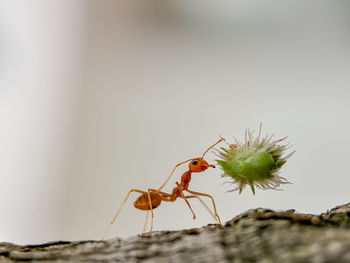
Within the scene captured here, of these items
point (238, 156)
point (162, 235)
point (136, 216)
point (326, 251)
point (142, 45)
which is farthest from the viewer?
point (142, 45)

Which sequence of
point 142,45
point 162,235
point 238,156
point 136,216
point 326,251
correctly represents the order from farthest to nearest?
1. point 142,45
2. point 136,216
3. point 238,156
4. point 162,235
5. point 326,251

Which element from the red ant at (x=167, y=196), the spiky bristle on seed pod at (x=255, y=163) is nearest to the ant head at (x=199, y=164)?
the red ant at (x=167, y=196)

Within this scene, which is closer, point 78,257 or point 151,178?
point 78,257

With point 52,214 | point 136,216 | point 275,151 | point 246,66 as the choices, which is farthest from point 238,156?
point 246,66

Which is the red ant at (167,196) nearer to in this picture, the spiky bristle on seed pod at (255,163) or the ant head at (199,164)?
the ant head at (199,164)

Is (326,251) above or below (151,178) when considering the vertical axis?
below

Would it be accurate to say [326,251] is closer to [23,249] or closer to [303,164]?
[23,249]
